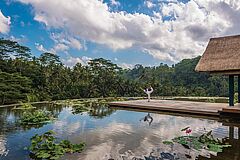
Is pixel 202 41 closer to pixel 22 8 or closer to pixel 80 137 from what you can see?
pixel 22 8

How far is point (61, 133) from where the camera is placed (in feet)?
19.5

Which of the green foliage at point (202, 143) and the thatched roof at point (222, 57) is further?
the thatched roof at point (222, 57)

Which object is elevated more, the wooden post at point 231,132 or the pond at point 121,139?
the wooden post at point 231,132

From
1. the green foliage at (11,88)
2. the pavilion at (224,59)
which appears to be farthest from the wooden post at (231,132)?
the green foliage at (11,88)

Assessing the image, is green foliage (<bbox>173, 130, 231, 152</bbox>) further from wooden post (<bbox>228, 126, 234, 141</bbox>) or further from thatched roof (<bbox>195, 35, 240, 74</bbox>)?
thatched roof (<bbox>195, 35, 240, 74</bbox>)

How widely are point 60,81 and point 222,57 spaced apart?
12538mm

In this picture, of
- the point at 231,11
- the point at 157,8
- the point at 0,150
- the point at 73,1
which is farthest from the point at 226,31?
the point at 0,150

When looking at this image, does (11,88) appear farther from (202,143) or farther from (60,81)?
(202,143)

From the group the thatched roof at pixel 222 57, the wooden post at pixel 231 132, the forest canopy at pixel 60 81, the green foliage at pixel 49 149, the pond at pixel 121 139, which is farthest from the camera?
the forest canopy at pixel 60 81

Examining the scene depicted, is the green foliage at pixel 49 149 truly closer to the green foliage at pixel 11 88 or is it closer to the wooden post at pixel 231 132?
the wooden post at pixel 231 132

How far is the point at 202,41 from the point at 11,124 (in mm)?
19035

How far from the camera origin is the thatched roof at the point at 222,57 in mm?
8797

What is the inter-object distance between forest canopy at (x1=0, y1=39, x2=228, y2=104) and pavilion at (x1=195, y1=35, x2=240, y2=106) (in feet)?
31.7

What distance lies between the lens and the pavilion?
28.9 feet
